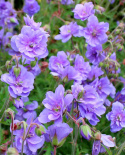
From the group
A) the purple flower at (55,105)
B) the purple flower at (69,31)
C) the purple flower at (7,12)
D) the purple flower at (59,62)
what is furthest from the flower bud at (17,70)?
the purple flower at (7,12)

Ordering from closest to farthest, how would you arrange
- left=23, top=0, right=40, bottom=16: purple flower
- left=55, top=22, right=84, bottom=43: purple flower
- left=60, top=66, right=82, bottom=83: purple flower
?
left=60, top=66, right=82, bottom=83: purple flower < left=55, top=22, right=84, bottom=43: purple flower < left=23, top=0, right=40, bottom=16: purple flower

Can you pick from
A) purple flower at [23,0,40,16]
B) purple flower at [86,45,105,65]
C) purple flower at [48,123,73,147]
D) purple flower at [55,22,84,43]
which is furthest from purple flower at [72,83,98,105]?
purple flower at [23,0,40,16]

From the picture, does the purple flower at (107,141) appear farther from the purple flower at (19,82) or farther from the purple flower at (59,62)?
the purple flower at (59,62)

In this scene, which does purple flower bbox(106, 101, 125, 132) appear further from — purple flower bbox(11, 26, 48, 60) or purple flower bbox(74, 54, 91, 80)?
purple flower bbox(11, 26, 48, 60)

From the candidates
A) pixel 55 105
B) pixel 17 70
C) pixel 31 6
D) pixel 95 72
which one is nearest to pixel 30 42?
pixel 17 70

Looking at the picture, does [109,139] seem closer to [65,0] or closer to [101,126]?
[101,126]
